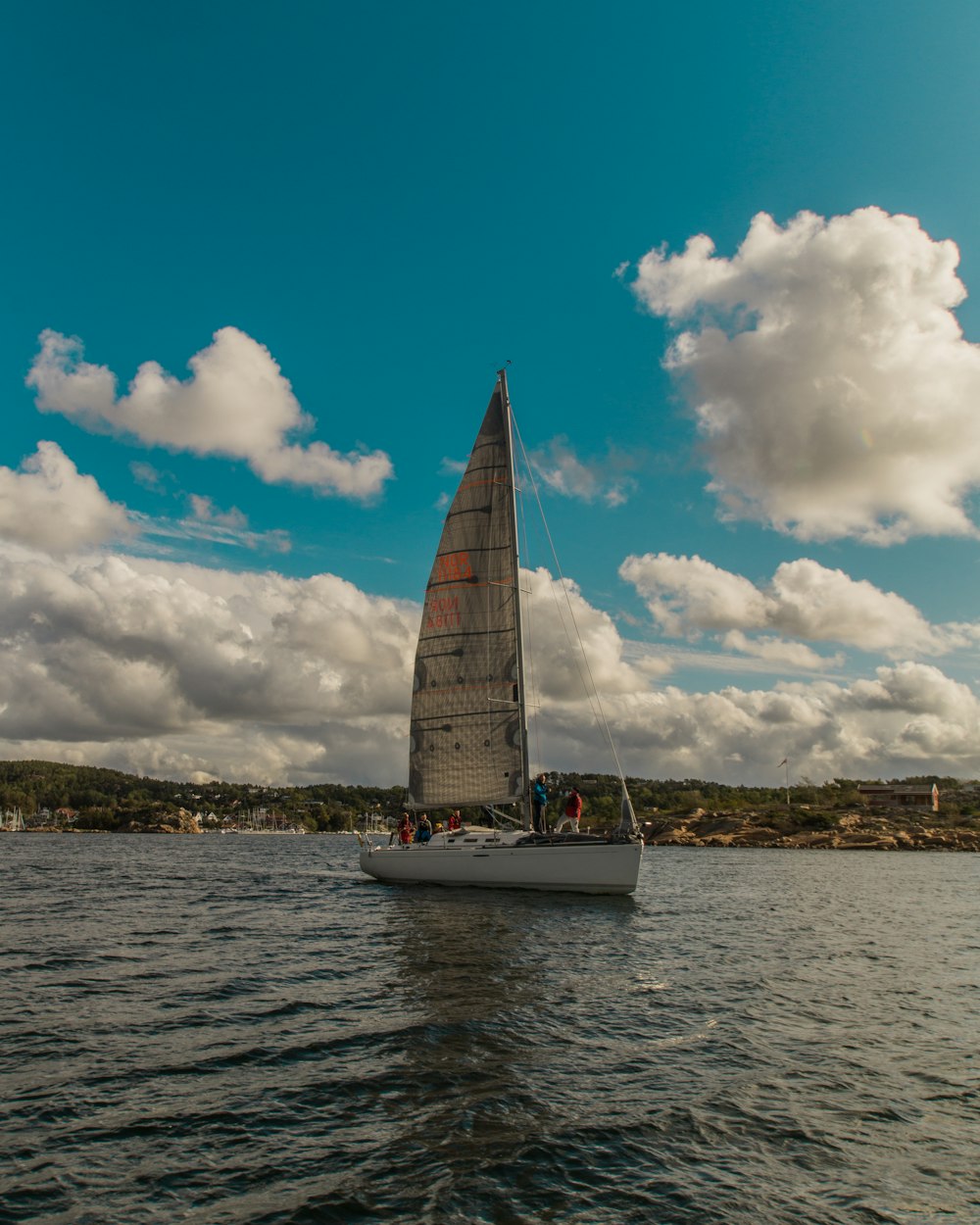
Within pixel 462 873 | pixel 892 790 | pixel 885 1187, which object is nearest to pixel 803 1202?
pixel 885 1187

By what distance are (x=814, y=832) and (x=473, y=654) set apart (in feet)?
293

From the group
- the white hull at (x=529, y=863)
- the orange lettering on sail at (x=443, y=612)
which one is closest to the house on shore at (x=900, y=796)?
the orange lettering on sail at (x=443, y=612)

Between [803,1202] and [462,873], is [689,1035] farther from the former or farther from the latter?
[462,873]

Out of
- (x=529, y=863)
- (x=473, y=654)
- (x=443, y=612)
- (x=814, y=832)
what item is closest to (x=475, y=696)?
(x=473, y=654)

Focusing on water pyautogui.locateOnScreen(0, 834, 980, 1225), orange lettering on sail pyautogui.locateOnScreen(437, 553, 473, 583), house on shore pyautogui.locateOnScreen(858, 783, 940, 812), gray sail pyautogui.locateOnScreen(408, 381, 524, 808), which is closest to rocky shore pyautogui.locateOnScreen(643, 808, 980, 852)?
house on shore pyautogui.locateOnScreen(858, 783, 940, 812)

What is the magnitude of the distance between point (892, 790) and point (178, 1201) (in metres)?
169

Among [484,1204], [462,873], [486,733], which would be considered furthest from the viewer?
[486,733]

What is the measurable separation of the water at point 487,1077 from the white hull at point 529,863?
5896mm

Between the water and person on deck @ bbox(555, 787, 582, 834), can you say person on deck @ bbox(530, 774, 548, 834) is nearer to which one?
person on deck @ bbox(555, 787, 582, 834)

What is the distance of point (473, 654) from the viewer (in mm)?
38031

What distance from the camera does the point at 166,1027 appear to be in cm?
1401

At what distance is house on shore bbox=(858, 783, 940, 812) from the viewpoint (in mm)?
143387

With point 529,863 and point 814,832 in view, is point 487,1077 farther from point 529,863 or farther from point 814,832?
point 814,832

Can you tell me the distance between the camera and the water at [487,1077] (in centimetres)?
805
